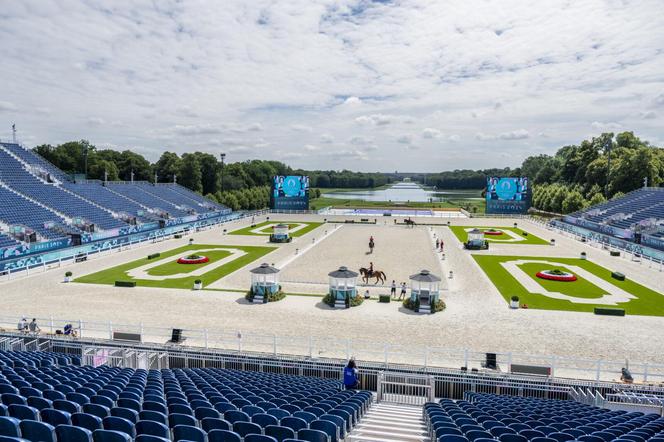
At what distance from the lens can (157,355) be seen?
1792cm

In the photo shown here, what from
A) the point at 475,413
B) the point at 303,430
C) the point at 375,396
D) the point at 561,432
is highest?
the point at 303,430

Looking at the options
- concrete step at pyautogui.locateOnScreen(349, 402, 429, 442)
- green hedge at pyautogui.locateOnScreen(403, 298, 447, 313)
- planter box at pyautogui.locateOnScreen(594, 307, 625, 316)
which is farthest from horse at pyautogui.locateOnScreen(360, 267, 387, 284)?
concrete step at pyautogui.locateOnScreen(349, 402, 429, 442)

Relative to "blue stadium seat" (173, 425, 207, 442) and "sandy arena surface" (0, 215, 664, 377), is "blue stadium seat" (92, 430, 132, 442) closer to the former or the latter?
"blue stadium seat" (173, 425, 207, 442)

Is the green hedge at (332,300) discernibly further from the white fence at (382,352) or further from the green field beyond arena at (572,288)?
the green field beyond arena at (572,288)

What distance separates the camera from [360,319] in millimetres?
25203

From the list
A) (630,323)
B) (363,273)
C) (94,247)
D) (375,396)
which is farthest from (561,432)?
(94,247)

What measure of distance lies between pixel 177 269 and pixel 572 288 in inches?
1256

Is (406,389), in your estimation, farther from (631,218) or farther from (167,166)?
(167,166)

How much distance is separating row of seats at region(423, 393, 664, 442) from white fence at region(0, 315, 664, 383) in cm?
469

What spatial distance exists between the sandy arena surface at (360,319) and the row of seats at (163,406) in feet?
21.7

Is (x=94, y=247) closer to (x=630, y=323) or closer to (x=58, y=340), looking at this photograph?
(x=58, y=340)

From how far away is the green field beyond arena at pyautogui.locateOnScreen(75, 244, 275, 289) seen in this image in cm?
3384

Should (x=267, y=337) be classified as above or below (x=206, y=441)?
below

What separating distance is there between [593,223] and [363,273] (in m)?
45.8
